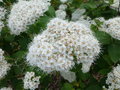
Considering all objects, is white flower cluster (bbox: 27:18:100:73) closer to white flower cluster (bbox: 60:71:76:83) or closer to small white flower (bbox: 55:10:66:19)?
white flower cluster (bbox: 60:71:76:83)

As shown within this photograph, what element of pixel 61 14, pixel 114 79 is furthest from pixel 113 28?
pixel 61 14

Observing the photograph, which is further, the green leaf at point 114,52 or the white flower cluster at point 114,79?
the white flower cluster at point 114,79

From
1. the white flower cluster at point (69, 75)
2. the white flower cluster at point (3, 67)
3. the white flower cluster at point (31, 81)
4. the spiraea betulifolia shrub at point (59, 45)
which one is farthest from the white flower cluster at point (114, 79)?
the white flower cluster at point (3, 67)

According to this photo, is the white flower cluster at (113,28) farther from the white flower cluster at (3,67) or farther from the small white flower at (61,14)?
the white flower cluster at (3,67)

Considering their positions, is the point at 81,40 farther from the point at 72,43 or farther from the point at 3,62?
the point at 3,62

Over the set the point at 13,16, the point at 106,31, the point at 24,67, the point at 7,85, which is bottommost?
the point at 7,85

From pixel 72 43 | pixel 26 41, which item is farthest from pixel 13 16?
pixel 72 43

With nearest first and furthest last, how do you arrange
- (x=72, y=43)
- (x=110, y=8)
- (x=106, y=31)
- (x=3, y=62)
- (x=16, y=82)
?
(x=72, y=43) → (x=106, y=31) → (x=3, y=62) → (x=16, y=82) → (x=110, y=8)

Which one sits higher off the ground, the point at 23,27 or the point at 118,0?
the point at 23,27
